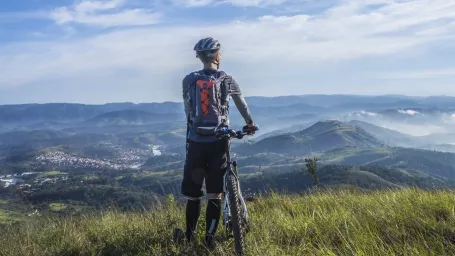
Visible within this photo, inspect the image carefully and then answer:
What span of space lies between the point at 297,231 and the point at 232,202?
0.90 meters

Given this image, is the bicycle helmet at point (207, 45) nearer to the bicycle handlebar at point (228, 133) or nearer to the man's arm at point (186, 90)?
the man's arm at point (186, 90)

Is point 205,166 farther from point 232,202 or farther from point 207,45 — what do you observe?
point 207,45

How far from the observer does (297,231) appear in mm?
4945

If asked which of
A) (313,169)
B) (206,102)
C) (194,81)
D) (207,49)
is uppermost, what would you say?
(207,49)

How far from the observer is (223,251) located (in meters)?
4.58

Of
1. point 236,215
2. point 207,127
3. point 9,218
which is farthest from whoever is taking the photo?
point 9,218

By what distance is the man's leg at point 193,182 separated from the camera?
18.2 feet

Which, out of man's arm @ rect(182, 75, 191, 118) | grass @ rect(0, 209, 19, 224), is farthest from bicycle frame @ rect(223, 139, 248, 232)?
grass @ rect(0, 209, 19, 224)

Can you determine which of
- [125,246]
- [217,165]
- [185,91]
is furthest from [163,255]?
[185,91]

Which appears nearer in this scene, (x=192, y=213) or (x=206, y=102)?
(x=206, y=102)

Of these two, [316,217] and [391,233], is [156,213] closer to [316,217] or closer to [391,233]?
[316,217]

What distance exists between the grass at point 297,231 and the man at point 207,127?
0.50 metres

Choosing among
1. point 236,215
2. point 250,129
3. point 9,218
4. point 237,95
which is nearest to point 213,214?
point 236,215

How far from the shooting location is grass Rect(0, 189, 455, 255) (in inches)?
→ 162
